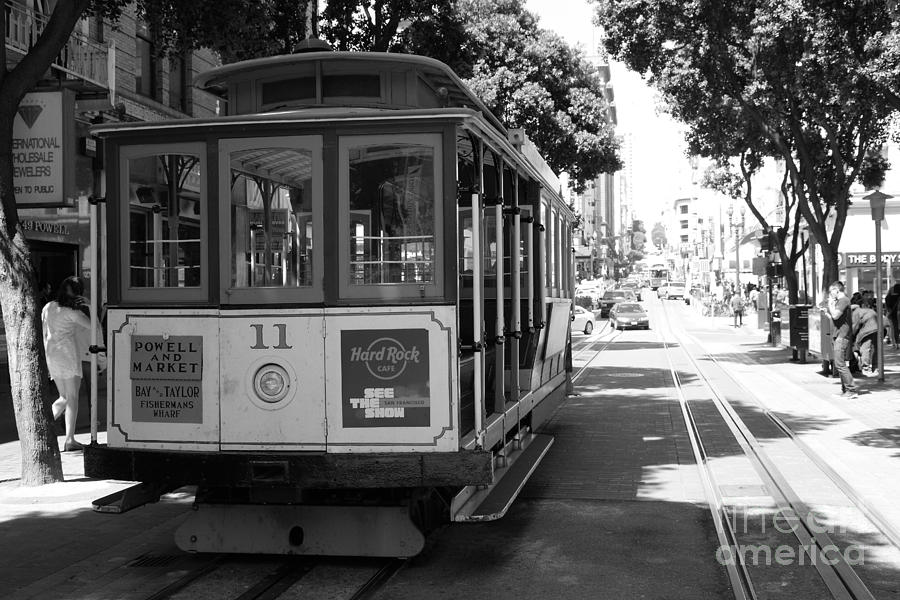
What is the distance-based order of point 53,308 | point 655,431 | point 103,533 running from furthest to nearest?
1. point 655,431
2. point 53,308
3. point 103,533

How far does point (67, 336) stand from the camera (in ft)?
32.5

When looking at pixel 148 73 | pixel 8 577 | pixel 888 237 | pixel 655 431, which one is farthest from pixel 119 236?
pixel 888 237

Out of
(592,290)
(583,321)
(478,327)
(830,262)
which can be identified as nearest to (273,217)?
(478,327)

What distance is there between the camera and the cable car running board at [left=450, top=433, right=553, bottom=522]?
5996 millimetres

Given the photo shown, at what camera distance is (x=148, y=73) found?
64.4 ft

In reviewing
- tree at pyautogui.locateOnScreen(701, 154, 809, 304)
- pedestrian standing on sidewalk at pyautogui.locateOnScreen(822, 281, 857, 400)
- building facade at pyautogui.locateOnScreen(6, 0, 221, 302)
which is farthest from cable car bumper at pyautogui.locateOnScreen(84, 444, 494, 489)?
tree at pyautogui.locateOnScreen(701, 154, 809, 304)

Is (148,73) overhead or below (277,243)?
overhead

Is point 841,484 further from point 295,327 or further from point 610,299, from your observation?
point 610,299

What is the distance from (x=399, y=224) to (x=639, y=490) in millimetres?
3982

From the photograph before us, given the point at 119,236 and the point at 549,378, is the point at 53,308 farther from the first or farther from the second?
the point at 549,378

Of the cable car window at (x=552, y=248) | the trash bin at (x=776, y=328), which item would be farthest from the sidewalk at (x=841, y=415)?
the trash bin at (x=776, y=328)

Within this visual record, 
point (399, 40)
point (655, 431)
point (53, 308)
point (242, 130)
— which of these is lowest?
point (655, 431)

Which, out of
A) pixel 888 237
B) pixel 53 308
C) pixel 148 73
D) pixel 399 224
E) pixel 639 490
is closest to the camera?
pixel 399 224

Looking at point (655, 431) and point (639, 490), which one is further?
point (655, 431)
